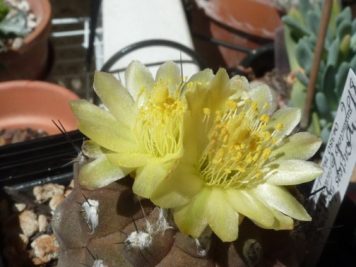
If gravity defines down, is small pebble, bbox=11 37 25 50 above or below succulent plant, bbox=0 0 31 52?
below

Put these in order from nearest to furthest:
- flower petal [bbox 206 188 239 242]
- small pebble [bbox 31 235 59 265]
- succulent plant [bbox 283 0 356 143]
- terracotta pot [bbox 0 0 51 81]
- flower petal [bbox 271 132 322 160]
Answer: flower petal [bbox 206 188 239 242]
flower petal [bbox 271 132 322 160]
small pebble [bbox 31 235 59 265]
succulent plant [bbox 283 0 356 143]
terracotta pot [bbox 0 0 51 81]

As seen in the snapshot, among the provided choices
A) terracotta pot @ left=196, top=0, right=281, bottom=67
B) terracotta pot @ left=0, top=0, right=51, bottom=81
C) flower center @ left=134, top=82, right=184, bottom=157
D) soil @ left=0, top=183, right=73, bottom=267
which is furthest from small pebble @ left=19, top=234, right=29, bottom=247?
terracotta pot @ left=196, top=0, right=281, bottom=67

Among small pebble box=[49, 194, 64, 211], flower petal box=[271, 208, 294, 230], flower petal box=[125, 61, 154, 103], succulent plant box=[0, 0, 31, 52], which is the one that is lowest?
small pebble box=[49, 194, 64, 211]

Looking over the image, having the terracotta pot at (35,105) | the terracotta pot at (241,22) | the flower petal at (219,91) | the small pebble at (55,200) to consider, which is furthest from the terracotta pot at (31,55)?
the flower petal at (219,91)

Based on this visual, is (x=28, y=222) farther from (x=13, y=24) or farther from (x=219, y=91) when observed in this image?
(x=13, y=24)

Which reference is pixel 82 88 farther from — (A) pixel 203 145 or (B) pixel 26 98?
(A) pixel 203 145

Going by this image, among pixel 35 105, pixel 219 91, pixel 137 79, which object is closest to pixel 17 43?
pixel 35 105

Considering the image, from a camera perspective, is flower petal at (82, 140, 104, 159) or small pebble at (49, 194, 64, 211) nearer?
flower petal at (82, 140, 104, 159)

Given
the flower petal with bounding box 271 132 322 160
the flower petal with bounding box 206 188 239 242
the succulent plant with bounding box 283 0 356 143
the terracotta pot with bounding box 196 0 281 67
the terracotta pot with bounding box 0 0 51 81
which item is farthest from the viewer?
the terracotta pot with bounding box 196 0 281 67

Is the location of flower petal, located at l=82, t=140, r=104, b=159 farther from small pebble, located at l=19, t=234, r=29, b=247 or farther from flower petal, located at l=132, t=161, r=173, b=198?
small pebble, located at l=19, t=234, r=29, b=247
